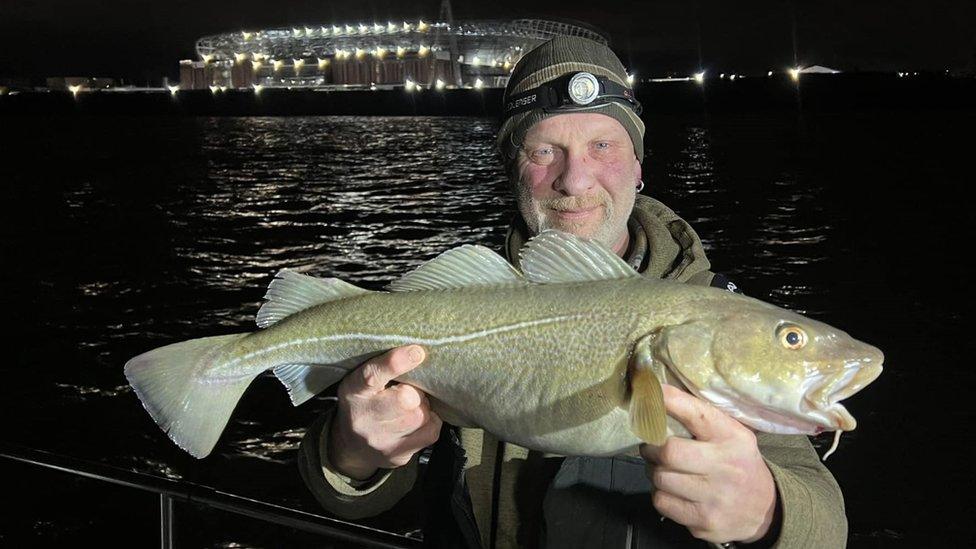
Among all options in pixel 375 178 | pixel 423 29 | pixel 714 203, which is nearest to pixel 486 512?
pixel 714 203

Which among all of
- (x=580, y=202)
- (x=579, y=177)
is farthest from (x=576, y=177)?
(x=580, y=202)

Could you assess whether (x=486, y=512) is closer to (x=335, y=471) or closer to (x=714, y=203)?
(x=335, y=471)

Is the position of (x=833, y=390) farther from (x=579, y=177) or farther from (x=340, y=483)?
(x=340, y=483)

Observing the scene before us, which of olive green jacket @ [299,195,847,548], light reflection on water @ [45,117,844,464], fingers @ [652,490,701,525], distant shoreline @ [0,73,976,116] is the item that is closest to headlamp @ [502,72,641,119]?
olive green jacket @ [299,195,847,548]

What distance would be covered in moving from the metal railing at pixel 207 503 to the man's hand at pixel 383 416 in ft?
1.28

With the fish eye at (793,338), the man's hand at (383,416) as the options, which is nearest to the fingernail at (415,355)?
the man's hand at (383,416)

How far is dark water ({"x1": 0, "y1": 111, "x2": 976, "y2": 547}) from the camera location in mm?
11547

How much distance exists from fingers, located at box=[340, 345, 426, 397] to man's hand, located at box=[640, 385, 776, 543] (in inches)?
37.7

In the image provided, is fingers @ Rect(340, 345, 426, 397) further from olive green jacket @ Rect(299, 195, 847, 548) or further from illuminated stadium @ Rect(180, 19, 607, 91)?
illuminated stadium @ Rect(180, 19, 607, 91)

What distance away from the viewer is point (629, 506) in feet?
10.1

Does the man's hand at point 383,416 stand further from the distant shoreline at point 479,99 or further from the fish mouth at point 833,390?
the distant shoreline at point 479,99

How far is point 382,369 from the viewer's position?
10.5 feet

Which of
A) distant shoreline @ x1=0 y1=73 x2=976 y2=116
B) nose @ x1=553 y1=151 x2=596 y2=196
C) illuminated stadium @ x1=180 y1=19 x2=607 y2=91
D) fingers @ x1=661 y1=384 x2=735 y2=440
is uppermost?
illuminated stadium @ x1=180 y1=19 x2=607 y2=91

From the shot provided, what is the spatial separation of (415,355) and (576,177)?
1.36 m
